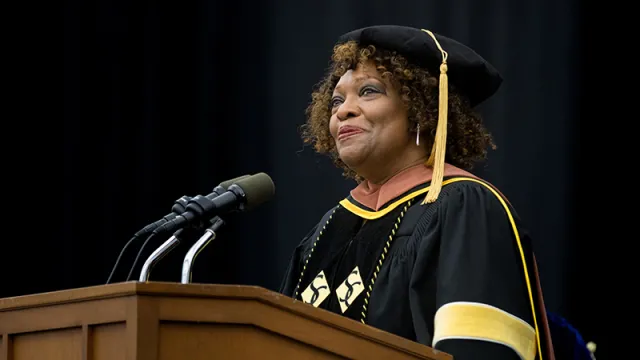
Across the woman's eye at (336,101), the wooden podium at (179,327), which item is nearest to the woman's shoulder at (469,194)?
the woman's eye at (336,101)

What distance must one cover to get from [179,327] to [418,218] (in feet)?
3.80

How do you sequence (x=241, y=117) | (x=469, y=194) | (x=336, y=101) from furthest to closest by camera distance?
(x=241, y=117) < (x=336, y=101) < (x=469, y=194)

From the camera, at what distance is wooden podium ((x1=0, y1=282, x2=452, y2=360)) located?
1869 millimetres

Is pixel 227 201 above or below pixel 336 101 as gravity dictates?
below

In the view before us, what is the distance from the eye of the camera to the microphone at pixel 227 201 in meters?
2.42

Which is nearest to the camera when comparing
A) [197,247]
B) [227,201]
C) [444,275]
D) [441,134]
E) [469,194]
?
[197,247]

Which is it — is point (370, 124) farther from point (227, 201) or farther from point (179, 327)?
point (179, 327)

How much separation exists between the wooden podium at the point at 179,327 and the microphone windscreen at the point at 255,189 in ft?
1.87

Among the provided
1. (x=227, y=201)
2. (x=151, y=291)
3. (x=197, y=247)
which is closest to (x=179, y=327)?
(x=151, y=291)

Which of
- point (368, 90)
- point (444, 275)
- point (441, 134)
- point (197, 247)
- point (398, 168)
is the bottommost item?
point (444, 275)

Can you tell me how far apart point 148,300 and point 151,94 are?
3098 mm

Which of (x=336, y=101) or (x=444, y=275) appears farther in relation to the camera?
(x=336, y=101)

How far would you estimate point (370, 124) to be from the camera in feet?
10.3

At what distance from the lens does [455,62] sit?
3.12m
